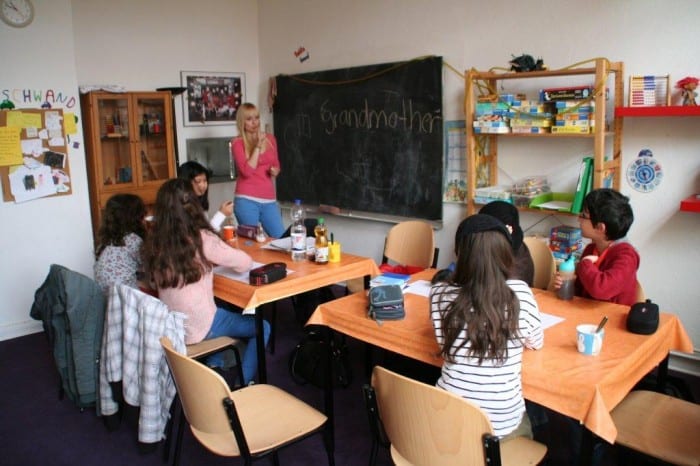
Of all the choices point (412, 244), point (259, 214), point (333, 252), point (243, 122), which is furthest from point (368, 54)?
point (333, 252)

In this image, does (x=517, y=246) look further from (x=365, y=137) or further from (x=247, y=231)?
(x=365, y=137)

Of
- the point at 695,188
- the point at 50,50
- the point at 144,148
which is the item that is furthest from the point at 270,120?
the point at 695,188

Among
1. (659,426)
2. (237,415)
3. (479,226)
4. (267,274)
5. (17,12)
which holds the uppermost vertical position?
(17,12)

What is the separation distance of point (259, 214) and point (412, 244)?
4.58 ft

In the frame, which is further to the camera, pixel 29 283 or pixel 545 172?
pixel 29 283

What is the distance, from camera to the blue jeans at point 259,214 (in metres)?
4.61

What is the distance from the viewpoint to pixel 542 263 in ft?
10.3

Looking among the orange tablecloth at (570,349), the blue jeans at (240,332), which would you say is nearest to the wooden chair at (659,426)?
the orange tablecloth at (570,349)

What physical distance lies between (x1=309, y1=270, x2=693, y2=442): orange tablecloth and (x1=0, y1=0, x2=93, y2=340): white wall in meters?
2.83

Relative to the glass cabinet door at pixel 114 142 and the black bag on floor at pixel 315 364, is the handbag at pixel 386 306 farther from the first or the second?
the glass cabinet door at pixel 114 142

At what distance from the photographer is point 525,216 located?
13.2ft

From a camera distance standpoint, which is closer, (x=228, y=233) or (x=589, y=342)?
(x=589, y=342)

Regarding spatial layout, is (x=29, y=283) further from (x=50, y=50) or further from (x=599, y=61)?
(x=599, y=61)

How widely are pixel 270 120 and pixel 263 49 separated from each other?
70cm
